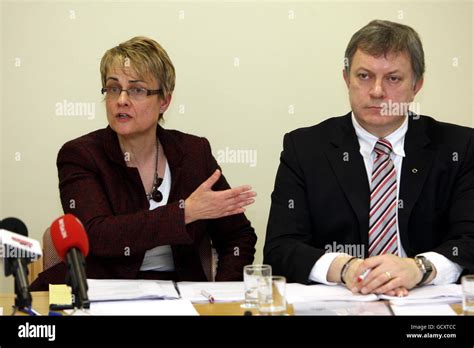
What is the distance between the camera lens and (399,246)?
298 centimetres

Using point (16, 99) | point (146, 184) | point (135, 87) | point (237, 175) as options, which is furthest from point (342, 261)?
point (16, 99)

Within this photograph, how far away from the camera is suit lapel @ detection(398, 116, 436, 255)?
296cm

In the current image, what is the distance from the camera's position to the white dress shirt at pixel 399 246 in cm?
266

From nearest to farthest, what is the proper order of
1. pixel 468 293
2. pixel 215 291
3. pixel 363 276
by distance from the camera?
pixel 468 293
pixel 363 276
pixel 215 291

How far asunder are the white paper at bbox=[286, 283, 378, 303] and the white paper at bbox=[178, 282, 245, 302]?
0.58 feet

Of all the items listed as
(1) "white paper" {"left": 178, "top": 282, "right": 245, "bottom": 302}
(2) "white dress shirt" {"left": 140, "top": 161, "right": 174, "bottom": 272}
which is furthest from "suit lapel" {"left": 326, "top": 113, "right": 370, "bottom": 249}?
(2) "white dress shirt" {"left": 140, "top": 161, "right": 174, "bottom": 272}

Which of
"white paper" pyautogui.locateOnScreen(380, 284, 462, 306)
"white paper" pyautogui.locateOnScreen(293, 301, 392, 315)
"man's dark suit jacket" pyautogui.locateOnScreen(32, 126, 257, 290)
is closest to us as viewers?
"white paper" pyautogui.locateOnScreen(293, 301, 392, 315)

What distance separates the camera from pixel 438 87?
444cm

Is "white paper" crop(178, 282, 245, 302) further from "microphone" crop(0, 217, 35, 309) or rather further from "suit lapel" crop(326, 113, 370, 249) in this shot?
"microphone" crop(0, 217, 35, 309)

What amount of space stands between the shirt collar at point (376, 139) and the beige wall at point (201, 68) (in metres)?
1.26

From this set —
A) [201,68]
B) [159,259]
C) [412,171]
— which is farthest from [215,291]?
[201,68]

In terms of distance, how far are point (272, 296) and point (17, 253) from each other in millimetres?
810

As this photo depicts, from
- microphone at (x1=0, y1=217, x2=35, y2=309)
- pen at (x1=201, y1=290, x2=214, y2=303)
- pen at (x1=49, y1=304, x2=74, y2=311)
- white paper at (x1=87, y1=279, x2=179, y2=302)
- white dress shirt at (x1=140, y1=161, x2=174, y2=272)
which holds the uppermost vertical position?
microphone at (x1=0, y1=217, x2=35, y2=309)

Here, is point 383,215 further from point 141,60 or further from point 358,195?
point 141,60
